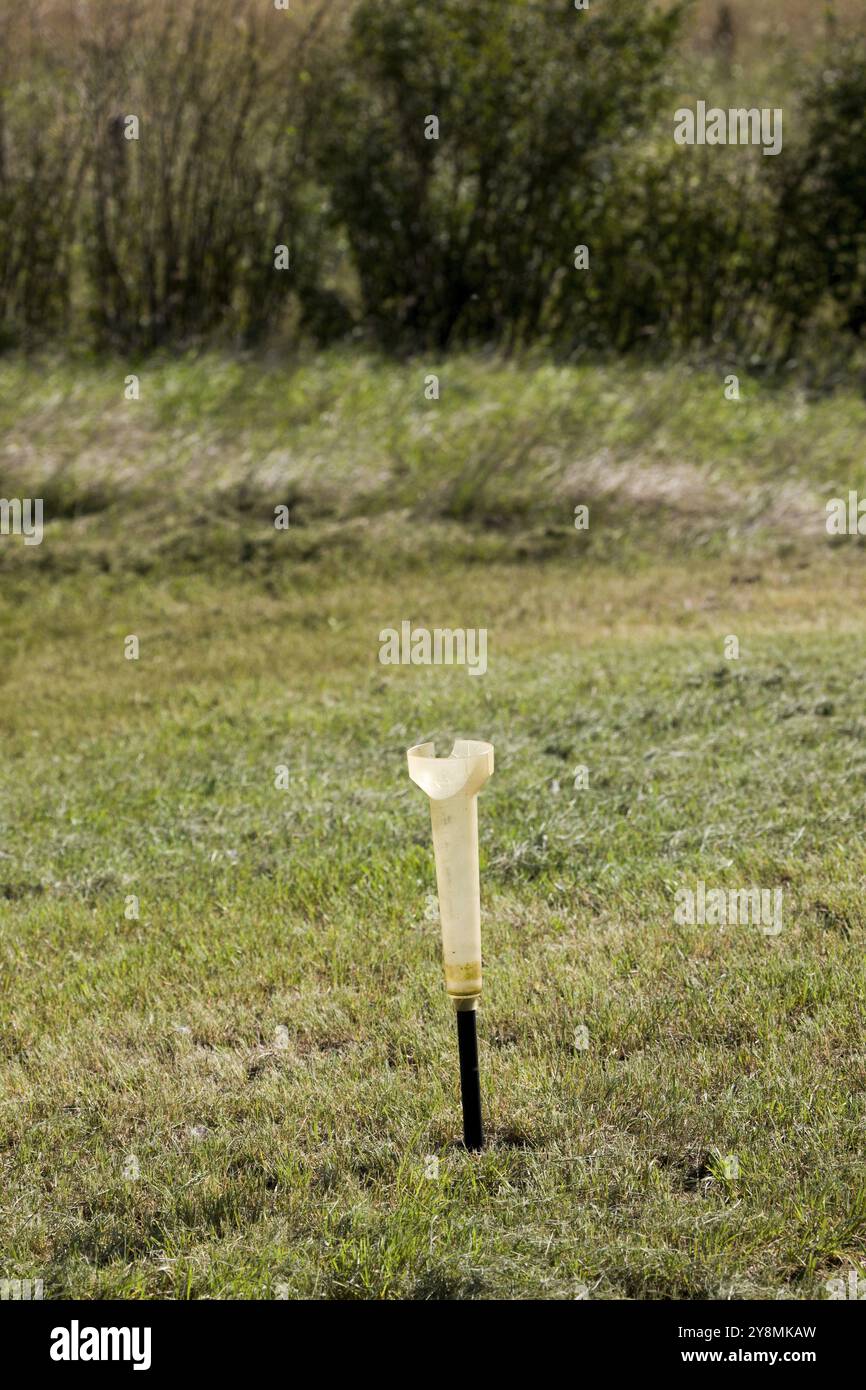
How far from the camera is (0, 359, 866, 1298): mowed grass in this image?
3.35 meters

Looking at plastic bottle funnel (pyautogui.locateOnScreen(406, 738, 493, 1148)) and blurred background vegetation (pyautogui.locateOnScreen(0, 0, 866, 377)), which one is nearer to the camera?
plastic bottle funnel (pyautogui.locateOnScreen(406, 738, 493, 1148))

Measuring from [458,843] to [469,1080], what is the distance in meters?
0.75

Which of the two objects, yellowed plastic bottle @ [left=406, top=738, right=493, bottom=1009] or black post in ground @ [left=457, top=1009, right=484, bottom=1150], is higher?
yellowed plastic bottle @ [left=406, top=738, right=493, bottom=1009]

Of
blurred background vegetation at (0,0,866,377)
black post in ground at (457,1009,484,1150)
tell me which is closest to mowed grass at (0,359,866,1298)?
black post in ground at (457,1009,484,1150)

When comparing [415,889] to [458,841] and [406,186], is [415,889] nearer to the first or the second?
[458,841]

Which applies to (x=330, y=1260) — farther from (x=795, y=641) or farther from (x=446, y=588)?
(x=446, y=588)

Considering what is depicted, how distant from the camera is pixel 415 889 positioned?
5270 millimetres

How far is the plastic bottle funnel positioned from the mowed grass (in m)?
0.66

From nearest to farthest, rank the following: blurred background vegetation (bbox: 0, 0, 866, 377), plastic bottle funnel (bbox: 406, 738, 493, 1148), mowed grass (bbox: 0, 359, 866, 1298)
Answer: plastic bottle funnel (bbox: 406, 738, 493, 1148) < mowed grass (bbox: 0, 359, 866, 1298) < blurred background vegetation (bbox: 0, 0, 866, 377)

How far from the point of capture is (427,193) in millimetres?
14305

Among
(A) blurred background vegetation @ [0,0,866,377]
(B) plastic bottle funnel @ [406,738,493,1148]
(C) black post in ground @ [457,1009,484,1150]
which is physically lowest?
(C) black post in ground @ [457,1009,484,1150]

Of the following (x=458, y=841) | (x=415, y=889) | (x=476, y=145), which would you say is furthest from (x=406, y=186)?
(x=458, y=841)

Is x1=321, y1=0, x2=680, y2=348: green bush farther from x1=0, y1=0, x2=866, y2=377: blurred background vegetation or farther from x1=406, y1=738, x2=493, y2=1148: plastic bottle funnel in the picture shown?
x1=406, y1=738, x2=493, y2=1148: plastic bottle funnel
